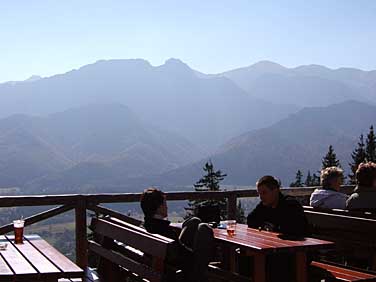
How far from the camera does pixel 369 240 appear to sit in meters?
5.07

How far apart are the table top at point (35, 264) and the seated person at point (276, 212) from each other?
1.66 m

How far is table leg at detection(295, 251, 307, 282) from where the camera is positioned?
452 centimetres

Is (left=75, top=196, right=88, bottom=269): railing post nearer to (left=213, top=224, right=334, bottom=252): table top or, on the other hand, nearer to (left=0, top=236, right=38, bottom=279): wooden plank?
(left=0, top=236, right=38, bottom=279): wooden plank

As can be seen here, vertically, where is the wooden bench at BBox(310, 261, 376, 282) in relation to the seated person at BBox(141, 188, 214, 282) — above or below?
below

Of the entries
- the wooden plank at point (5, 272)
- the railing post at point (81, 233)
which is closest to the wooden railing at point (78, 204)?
the railing post at point (81, 233)

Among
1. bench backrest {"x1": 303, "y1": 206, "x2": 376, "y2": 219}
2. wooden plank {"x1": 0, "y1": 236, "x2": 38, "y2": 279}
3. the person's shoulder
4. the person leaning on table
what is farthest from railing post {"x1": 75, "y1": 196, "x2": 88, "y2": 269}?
the person's shoulder

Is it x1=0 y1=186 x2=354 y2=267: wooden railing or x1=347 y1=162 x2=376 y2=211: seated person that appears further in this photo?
x1=0 y1=186 x2=354 y2=267: wooden railing

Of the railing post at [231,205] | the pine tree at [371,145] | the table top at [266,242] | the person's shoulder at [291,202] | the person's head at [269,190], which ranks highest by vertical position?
the pine tree at [371,145]

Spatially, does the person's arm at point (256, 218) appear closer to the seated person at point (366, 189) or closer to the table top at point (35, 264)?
the seated person at point (366, 189)

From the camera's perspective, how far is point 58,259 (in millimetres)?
4289

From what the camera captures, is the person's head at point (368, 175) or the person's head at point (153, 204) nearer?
the person's head at point (153, 204)

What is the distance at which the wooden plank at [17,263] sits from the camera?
378cm

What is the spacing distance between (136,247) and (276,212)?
4.28ft

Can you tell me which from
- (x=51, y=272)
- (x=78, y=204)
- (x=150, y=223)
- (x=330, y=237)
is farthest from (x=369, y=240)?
(x=78, y=204)
